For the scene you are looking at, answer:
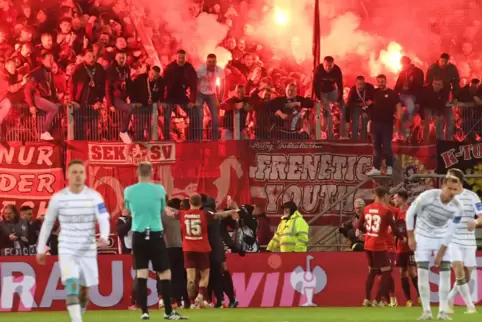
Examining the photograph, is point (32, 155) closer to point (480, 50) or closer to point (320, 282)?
point (320, 282)

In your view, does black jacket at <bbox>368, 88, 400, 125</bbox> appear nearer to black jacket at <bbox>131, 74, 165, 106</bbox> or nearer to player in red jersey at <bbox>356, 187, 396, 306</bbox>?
black jacket at <bbox>131, 74, 165, 106</bbox>

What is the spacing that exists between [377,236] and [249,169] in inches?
265

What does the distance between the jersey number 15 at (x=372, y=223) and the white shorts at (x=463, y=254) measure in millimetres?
2579

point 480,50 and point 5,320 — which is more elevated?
point 480,50

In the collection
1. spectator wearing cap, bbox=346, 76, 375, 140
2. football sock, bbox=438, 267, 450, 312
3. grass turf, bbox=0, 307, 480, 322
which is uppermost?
spectator wearing cap, bbox=346, 76, 375, 140

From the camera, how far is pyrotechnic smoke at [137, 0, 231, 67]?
37531 mm

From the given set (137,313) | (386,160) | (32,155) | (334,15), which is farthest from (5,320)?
(334,15)

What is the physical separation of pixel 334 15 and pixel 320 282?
44.8ft

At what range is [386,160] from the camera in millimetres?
31406

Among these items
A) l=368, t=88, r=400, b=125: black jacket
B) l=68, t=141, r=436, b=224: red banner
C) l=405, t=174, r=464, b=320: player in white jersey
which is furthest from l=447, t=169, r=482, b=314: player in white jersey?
l=68, t=141, r=436, b=224: red banner

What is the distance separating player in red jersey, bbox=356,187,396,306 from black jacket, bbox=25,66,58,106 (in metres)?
8.56

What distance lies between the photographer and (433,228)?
2014 centimetres

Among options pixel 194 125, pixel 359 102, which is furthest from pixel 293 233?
pixel 359 102

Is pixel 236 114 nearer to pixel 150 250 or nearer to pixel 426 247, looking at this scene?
pixel 150 250
